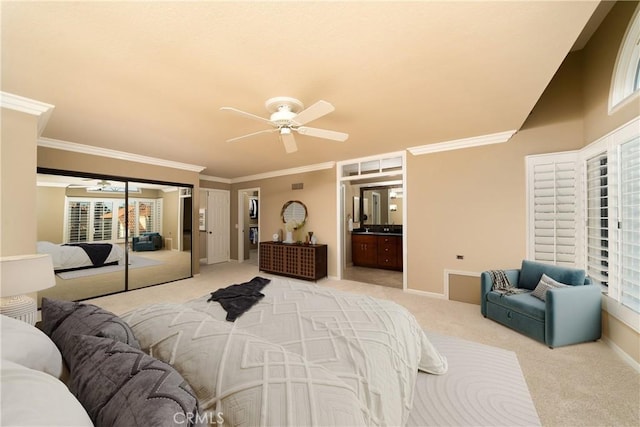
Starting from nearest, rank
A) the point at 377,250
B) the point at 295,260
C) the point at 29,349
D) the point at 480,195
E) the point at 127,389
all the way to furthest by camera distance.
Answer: the point at 127,389
the point at 29,349
the point at 480,195
the point at 295,260
the point at 377,250

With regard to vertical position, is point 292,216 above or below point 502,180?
below

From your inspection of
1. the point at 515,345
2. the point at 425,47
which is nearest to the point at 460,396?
the point at 515,345

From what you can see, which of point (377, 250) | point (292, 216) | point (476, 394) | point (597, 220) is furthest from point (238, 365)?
point (377, 250)

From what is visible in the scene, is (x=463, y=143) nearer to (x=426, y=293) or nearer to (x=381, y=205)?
(x=426, y=293)

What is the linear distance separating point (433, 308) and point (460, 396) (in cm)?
184

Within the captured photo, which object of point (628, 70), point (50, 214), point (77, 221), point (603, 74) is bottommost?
point (77, 221)

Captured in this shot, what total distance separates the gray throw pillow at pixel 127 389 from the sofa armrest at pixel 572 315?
3.19 meters

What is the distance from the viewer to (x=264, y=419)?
2.76 feet

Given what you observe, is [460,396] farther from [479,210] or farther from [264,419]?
[479,210]

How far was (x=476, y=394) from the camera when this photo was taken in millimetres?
1815

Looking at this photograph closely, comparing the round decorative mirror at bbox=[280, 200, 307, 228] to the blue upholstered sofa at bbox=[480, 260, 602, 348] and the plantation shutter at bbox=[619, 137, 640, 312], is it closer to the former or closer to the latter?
the blue upholstered sofa at bbox=[480, 260, 602, 348]

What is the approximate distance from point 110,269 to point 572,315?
651 cm

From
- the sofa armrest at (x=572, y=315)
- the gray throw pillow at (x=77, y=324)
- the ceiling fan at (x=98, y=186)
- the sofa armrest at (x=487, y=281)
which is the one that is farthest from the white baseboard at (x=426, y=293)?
the ceiling fan at (x=98, y=186)

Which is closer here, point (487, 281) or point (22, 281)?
point (22, 281)
